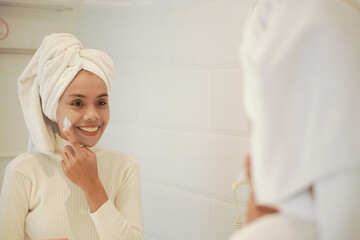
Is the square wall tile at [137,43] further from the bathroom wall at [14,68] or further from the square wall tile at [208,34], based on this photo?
the bathroom wall at [14,68]

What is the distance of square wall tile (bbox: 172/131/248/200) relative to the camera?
4.85 feet

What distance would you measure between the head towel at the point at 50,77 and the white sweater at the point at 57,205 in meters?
0.07

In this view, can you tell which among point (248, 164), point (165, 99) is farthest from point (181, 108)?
point (248, 164)

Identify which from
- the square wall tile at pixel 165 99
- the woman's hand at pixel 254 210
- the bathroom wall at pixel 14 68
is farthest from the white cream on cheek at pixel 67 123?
the bathroom wall at pixel 14 68

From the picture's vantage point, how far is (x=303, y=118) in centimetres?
53

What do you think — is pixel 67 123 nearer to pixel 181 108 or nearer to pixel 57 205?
pixel 57 205

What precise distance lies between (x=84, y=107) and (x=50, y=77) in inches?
5.3

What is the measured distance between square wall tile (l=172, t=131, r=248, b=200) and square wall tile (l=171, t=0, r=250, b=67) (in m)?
0.26

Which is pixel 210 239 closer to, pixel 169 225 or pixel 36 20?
pixel 169 225

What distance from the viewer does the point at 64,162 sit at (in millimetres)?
1349

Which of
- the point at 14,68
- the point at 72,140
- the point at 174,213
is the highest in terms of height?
the point at 14,68

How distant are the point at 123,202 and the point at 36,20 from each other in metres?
1.32

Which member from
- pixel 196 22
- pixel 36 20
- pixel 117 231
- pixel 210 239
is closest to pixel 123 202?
pixel 117 231

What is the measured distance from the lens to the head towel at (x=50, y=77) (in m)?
1.33
